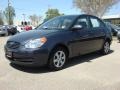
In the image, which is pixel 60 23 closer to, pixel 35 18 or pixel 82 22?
pixel 82 22

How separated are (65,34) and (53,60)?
2.94ft

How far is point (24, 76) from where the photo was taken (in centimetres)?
625

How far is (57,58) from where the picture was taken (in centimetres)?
689

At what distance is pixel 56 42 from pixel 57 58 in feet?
1.52

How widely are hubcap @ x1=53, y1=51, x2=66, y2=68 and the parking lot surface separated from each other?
0.72 ft

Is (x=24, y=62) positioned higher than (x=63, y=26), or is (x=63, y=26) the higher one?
(x=63, y=26)

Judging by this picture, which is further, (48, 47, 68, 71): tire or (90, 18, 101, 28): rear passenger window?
(90, 18, 101, 28): rear passenger window

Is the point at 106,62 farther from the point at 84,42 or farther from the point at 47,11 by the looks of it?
the point at 47,11

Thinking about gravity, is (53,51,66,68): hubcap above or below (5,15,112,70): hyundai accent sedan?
below

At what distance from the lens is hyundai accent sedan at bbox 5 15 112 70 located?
6.42m

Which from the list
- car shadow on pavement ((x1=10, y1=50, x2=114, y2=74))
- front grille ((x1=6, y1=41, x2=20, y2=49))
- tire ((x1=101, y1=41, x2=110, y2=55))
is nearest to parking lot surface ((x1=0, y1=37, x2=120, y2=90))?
car shadow on pavement ((x1=10, y1=50, x2=114, y2=74))

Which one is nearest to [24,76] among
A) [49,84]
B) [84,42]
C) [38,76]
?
[38,76]

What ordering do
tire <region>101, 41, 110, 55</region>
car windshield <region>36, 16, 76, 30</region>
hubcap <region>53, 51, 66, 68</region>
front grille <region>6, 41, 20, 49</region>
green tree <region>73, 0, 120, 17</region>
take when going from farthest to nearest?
green tree <region>73, 0, 120, 17</region>
tire <region>101, 41, 110, 55</region>
car windshield <region>36, 16, 76, 30</region>
hubcap <region>53, 51, 66, 68</region>
front grille <region>6, 41, 20, 49</region>

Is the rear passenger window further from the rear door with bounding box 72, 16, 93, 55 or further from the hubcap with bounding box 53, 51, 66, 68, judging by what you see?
the hubcap with bounding box 53, 51, 66, 68
